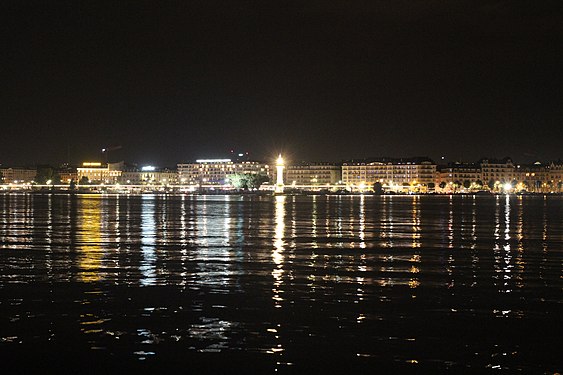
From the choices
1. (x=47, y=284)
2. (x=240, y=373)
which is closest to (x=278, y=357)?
(x=240, y=373)

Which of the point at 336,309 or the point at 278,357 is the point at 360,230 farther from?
the point at 278,357

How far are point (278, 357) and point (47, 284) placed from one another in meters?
9.33

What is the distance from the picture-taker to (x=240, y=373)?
11.3 metres

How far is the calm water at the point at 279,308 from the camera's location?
39.8 feet

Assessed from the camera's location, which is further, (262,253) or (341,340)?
(262,253)

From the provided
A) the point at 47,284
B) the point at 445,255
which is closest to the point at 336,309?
the point at 47,284

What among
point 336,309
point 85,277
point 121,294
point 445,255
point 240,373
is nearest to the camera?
point 240,373

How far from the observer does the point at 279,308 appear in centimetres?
1599

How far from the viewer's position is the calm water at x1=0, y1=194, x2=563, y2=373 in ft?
39.8

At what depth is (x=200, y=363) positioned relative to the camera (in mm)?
11812

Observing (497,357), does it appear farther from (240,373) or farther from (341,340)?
(240,373)

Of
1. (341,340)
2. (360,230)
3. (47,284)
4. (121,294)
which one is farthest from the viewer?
(360,230)

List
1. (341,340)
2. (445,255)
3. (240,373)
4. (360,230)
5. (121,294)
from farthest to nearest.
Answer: (360,230) < (445,255) < (121,294) < (341,340) < (240,373)

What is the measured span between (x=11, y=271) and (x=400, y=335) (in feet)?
42.4
